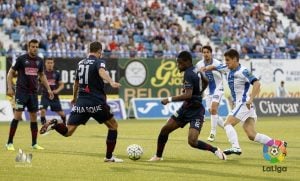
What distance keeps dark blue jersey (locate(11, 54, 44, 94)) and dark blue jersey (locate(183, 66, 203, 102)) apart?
4.82 m

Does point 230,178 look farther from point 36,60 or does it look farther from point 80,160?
point 36,60

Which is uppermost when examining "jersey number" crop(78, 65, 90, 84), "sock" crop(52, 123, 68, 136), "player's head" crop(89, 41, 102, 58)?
"player's head" crop(89, 41, 102, 58)

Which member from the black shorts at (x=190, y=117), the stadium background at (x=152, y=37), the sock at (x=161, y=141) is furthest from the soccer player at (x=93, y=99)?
the stadium background at (x=152, y=37)

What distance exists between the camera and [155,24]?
1647 inches

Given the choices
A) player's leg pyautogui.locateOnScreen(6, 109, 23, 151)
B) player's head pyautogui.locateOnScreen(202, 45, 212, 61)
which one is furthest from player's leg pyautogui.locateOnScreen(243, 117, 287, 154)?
player's leg pyautogui.locateOnScreen(6, 109, 23, 151)

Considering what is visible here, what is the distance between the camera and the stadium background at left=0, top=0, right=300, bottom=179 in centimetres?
3681

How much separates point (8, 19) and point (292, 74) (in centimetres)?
1640

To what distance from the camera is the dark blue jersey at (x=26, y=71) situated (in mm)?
18109

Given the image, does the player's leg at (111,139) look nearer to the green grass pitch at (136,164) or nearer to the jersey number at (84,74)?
the green grass pitch at (136,164)

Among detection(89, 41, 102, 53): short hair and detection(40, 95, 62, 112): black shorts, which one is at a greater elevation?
detection(89, 41, 102, 53): short hair

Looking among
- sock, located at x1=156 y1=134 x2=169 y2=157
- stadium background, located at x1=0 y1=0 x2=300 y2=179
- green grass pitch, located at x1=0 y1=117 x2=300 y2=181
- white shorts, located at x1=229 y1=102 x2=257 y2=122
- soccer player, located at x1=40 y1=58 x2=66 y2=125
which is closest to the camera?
green grass pitch, located at x1=0 y1=117 x2=300 y2=181

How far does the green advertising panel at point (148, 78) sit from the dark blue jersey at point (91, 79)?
73.3 ft

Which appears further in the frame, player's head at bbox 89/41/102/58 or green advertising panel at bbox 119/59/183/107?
green advertising panel at bbox 119/59/183/107

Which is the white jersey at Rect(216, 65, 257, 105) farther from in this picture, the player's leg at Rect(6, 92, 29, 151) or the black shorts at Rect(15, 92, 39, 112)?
the player's leg at Rect(6, 92, 29, 151)
